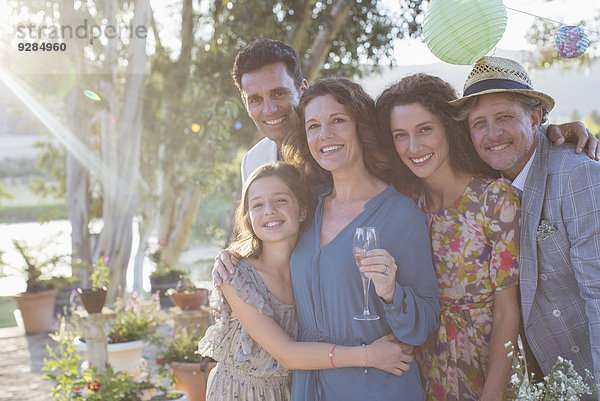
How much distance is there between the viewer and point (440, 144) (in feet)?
7.91

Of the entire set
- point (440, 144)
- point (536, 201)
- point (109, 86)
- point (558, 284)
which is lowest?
point (558, 284)

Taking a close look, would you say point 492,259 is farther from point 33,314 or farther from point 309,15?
point 33,314

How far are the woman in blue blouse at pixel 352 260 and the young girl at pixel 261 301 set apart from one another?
0.35ft

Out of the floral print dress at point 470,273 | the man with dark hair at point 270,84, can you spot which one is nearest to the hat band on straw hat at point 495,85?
the floral print dress at point 470,273

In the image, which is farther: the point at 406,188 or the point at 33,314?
the point at 33,314

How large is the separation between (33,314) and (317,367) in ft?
25.5

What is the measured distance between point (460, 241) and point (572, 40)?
3.74 feet

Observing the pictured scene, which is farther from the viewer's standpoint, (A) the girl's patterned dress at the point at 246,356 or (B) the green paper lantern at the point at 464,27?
(A) the girl's patterned dress at the point at 246,356

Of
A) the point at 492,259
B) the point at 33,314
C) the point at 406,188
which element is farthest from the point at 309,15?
the point at 33,314

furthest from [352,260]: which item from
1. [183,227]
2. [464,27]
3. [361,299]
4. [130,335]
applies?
[183,227]

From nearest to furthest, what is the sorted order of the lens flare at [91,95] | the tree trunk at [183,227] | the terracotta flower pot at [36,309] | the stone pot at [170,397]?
1. the stone pot at [170,397]
2. the terracotta flower pot at [36,309]
3. the lens flare at [91,95]
4. the tree trunk at [183,227]

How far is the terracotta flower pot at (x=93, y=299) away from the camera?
4.10 meters

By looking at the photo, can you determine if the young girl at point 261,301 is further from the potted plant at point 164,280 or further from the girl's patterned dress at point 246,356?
the potted plant at point 164,280

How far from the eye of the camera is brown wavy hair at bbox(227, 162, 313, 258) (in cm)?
257
